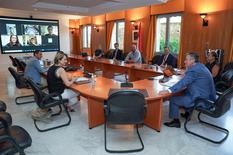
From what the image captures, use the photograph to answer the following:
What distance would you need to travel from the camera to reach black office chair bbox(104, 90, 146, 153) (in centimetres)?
199

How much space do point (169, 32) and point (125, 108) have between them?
5.34 m

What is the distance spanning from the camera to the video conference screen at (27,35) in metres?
7.99

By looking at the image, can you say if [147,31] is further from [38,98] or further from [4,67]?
[4,67]

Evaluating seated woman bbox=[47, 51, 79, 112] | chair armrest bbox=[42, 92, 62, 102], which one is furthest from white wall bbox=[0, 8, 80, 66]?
chair armrest bbox=[42, 92, 62, 102]

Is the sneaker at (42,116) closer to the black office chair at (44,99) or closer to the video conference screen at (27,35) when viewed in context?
the black office chair at (44,99)

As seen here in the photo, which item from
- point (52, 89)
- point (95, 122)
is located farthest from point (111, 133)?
point (52, 89)

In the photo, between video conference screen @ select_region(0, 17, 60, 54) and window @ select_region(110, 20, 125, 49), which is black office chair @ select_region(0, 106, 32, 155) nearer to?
window @ select_region(110, 20, 125, 49)

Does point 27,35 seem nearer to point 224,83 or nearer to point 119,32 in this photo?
point 119,32

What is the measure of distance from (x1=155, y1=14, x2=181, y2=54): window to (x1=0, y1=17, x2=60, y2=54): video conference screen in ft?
17.9

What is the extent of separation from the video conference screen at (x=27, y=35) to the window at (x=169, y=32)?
5.45 m

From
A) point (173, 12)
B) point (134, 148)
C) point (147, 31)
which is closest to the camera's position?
point (134, 148)

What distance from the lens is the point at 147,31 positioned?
711 cm

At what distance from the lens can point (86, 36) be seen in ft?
37.3

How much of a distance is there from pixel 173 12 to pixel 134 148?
524 centimetres
